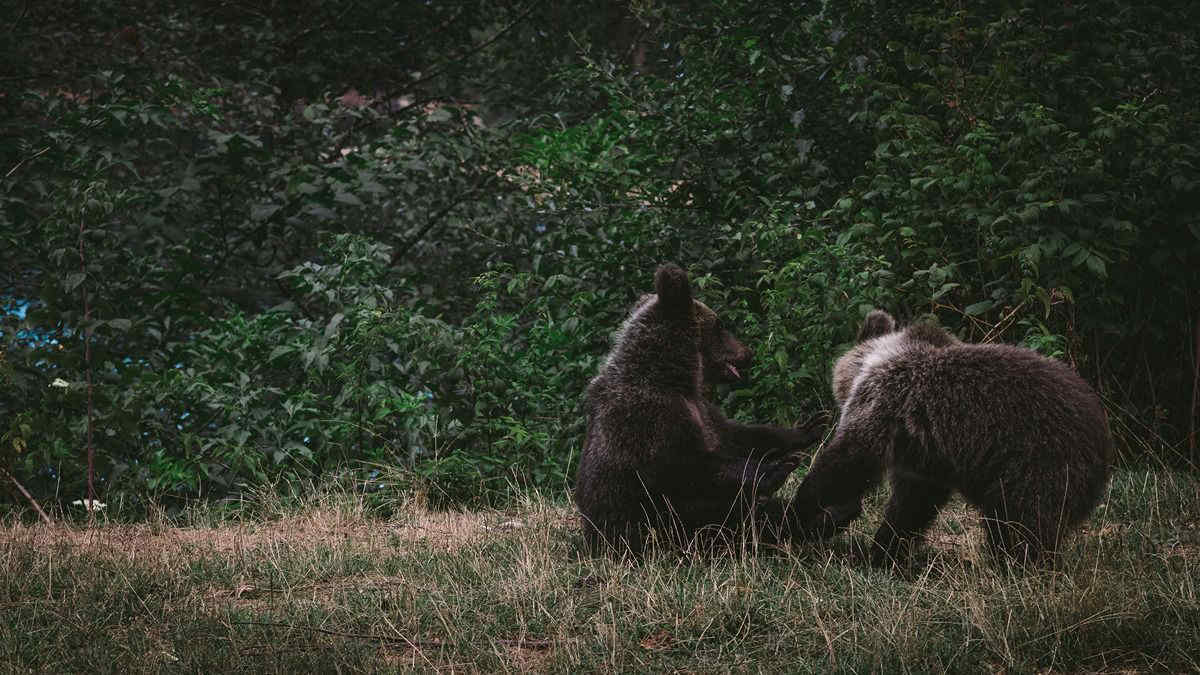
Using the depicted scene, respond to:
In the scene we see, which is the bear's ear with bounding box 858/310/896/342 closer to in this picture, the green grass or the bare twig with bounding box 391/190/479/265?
the green grass

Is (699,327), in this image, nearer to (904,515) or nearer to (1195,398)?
(904,515)

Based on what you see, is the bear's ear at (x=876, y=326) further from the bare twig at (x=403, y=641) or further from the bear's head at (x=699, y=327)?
the bare twig at (x=403, y=641)

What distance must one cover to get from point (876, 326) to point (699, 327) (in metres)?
0.88

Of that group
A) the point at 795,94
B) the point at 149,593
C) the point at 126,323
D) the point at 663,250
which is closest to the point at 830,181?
the point at 795,94

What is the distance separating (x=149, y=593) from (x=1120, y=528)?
14.7 ft

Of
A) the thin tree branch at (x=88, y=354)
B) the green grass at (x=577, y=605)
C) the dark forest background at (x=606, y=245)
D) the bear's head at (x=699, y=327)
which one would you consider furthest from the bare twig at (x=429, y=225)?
the bear's head at (x=699, y=327)

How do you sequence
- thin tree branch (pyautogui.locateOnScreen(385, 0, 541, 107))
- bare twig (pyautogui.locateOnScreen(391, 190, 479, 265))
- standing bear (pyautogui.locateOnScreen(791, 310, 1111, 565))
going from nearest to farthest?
1. standing bear (pyautogui.locateOnScreen(791, 310, 1111, 565))
2. bare twig (pyautogui.locateOnScreen(391, 190, 479, 265))
3. thin tree branch (pyautogui.locateOnScreen(385, 0, 541, 107))

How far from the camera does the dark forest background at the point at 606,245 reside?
25.4 ft

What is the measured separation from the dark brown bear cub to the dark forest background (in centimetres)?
161

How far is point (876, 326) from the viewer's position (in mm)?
6168

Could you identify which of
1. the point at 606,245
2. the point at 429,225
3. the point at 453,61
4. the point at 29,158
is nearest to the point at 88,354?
the point at 29,158

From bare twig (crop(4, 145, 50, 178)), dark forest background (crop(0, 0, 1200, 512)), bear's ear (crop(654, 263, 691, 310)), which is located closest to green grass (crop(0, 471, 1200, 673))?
bear's ear (crop(654, 263, 691, 310))

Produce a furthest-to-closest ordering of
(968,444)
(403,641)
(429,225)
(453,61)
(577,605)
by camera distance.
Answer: (453,61)
(429,225)
(968,444)
(577,605)
(403,641)

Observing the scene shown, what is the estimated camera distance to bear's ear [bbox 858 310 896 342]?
6.17 metres
